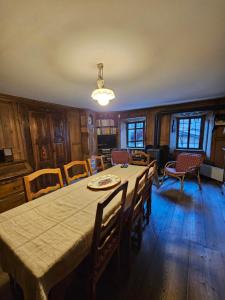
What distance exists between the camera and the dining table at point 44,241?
2.04ft

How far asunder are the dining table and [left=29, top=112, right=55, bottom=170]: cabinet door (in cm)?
245

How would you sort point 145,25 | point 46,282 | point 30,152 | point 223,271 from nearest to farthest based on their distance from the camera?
point 46,282 < point 145,25 < point 223,271 < point 30,152

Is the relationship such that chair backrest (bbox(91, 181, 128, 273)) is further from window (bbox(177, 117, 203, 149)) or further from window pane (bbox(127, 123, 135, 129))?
window pane (bbox(127, 123, 135, 129))

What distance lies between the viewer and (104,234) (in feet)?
2.96

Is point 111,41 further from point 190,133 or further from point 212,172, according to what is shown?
point 212,172

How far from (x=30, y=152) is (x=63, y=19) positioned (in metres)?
2.91

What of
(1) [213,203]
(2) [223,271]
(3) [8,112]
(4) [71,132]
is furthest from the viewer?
(4) [71,132]

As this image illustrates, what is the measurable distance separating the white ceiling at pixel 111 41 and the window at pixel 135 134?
8.80 ft

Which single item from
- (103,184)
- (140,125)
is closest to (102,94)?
(103,184)

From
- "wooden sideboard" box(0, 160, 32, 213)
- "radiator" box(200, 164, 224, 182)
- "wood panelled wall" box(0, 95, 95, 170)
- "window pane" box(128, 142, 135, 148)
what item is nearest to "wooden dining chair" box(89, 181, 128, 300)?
"wooden sideboard" box(0, 160, 32, 213)

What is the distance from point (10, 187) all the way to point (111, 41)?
261 cm

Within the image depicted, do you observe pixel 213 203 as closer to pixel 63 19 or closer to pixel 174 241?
pixel 174 241

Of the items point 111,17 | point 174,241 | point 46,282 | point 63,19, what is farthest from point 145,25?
point 174,241

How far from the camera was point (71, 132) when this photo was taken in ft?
13.4
